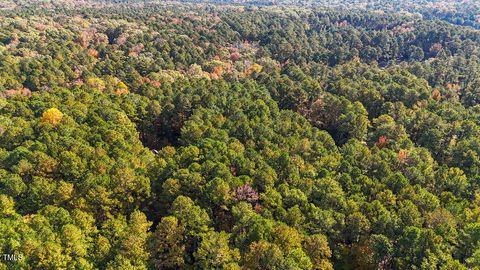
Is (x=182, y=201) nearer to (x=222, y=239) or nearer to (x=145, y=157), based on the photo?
(x=222, y=239)

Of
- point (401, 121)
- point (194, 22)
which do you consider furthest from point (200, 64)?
point (401, 121)

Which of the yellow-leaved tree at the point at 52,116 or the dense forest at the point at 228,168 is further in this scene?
the yellow-leaved tree at the point at 52,116

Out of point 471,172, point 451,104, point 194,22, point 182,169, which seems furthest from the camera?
point 194,22

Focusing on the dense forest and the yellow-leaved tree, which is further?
the yellow-leaved tree

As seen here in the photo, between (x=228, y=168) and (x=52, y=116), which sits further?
(x=52, y=116)
